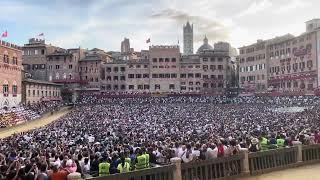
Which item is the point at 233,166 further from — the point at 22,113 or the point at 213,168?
the point at 22,113

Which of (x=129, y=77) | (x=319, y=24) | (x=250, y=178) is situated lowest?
(x=250, y=178)

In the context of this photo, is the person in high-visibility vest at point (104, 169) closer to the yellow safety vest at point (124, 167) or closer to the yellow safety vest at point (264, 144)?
the yellow safety vest at point (124, 167)

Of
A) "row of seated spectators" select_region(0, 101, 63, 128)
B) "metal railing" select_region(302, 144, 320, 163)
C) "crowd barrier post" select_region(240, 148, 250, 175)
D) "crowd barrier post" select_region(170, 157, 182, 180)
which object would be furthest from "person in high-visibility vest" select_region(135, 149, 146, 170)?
"row of seated spectators" select_region(0, 101, 63, 128)

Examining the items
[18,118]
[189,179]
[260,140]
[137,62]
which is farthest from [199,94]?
[189,179]

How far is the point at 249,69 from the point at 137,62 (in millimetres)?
27043

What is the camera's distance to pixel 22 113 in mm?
62938

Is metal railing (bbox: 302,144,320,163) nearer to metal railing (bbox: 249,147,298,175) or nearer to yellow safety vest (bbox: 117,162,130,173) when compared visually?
metal railing (bbox: 249,147,298,175)

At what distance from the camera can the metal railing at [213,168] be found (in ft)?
54.1

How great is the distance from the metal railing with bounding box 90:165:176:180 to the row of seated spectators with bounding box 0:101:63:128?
41105 millimetres

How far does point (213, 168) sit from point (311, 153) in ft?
22.4

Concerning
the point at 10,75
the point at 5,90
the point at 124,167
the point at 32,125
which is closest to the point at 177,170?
the point at 124,167

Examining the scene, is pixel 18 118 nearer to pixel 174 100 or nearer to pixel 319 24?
pixel 174 100

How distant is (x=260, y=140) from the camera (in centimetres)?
2219

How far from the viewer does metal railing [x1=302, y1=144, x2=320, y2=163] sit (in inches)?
835
